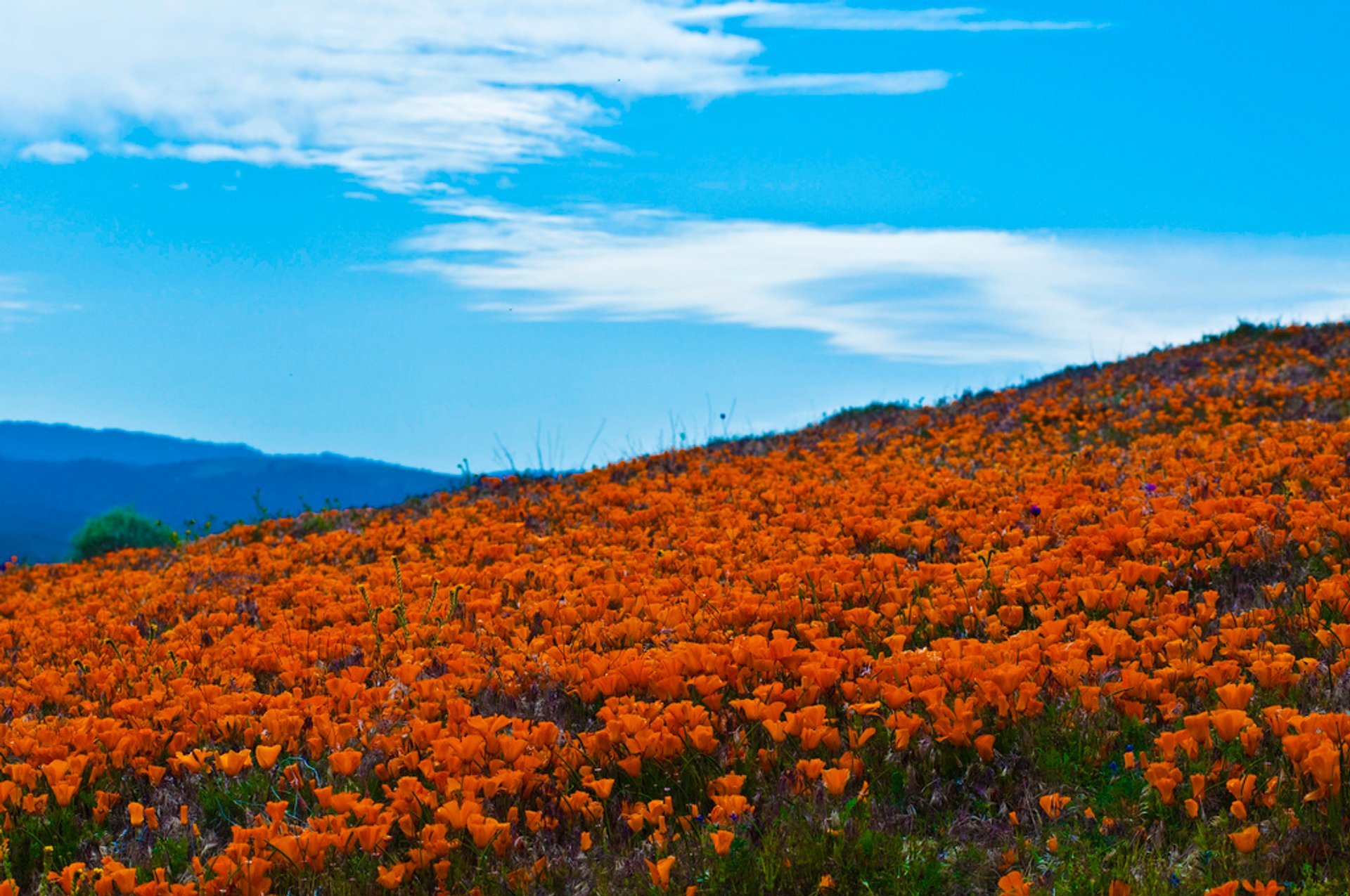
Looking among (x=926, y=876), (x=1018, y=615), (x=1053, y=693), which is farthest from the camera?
(x=1018, y=615)

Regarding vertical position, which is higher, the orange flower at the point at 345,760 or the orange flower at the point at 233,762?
the orange flower at the point at 345,760

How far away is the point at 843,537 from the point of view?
813 centimetres

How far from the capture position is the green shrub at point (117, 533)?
23297 millimetres

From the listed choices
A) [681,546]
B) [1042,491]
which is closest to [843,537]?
[681,546]

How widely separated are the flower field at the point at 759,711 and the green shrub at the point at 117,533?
49.5 feet

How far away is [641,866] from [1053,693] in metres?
2.18

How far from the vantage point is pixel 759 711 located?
461cm

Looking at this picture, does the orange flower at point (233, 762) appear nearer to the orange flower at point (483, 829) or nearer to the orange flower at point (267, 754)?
the orange flower at point (267, 754)

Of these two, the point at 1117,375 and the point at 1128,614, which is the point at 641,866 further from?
the point at 1117,375

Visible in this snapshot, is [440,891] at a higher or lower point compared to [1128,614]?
lower

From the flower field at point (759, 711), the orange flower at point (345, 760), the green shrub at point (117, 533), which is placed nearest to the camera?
the flower field at point (759, 711)

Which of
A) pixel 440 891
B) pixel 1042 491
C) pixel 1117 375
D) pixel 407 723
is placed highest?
pixel 1117 375

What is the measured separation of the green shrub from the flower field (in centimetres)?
1508

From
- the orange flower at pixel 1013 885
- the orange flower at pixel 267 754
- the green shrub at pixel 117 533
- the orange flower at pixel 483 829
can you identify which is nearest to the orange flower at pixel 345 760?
the orange flower at pixel 267 754
